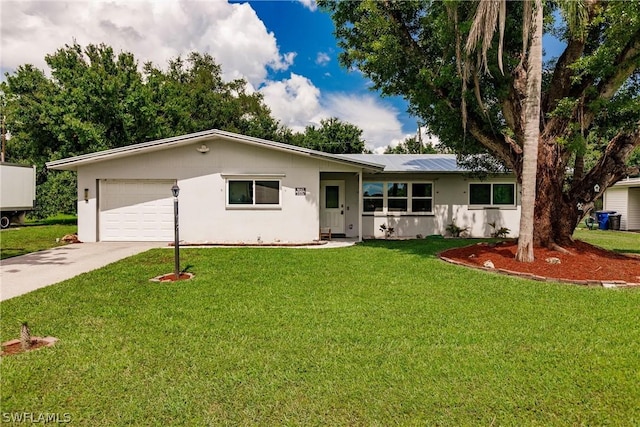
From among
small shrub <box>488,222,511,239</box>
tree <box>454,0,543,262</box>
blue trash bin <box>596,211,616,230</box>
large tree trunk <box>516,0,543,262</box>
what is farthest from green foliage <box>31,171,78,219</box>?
blue trash bin <box>596,211,616,230</box>

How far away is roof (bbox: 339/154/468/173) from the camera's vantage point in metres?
13.4

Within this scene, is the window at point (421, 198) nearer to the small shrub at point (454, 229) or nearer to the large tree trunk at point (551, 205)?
the small shrub at point (454, 229)

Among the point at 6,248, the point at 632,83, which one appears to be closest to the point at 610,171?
the point at 632,83

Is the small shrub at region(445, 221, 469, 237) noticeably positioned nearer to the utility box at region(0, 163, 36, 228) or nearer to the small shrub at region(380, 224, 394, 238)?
the small shrub at region(380, 224, 394, 238)

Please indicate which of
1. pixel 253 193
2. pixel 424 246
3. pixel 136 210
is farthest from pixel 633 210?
pixel 136 210

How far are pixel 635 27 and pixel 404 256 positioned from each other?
20.9 ft

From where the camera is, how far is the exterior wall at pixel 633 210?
18.9 meters

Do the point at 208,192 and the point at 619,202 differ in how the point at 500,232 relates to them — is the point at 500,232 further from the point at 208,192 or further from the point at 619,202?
the point at 619,202

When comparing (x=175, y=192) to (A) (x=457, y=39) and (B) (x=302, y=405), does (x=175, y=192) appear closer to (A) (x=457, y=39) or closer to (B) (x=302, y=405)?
(B) (x=302, y=405)

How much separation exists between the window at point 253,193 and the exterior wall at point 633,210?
19.5 metres

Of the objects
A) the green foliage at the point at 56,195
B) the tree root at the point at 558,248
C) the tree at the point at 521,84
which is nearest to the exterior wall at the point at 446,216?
the tree at the point at 521,84

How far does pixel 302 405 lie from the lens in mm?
2633

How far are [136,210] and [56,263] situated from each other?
13.3 ft

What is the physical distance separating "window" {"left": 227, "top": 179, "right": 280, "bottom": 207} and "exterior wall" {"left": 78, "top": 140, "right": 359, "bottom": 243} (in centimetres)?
20
